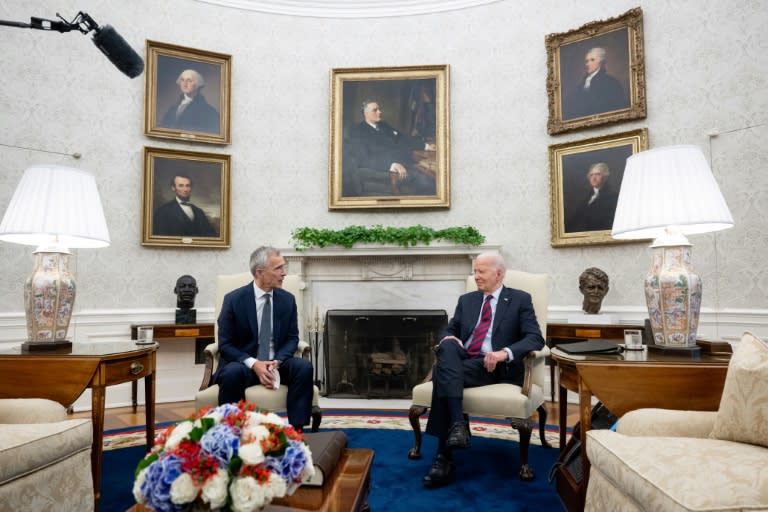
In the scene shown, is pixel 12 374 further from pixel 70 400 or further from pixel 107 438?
pixel 107 438

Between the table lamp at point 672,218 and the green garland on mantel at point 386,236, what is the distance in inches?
107

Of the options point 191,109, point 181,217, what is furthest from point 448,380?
point 191,109

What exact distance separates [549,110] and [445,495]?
4298 millimetres

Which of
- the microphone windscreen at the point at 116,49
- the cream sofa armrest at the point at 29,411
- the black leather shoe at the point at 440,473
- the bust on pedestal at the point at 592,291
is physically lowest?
the black leather shoe at the point at 440,473

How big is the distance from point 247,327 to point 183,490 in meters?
2.29

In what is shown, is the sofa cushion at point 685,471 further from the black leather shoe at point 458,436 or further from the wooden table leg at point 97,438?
the wooden table leg at point 97,438

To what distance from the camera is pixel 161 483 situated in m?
1.13

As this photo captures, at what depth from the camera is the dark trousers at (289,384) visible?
3008 millimetres

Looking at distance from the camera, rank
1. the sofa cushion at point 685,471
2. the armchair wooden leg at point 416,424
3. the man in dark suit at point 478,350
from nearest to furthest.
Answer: the sofa cushion at point 685,471 → the man in dark suit at point 478,350 → the armchair wooden leg at point 416,424

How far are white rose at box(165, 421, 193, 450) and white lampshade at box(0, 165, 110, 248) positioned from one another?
213 cm

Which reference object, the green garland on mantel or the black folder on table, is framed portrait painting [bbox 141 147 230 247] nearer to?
the green garland on mantel

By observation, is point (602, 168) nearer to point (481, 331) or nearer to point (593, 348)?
point (481, 331)

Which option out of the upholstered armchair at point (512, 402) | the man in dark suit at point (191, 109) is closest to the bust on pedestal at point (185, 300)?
the man in dark suit at point (191, 109)

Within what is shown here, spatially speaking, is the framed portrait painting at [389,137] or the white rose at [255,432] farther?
the framed portrait painting at [389,137]
